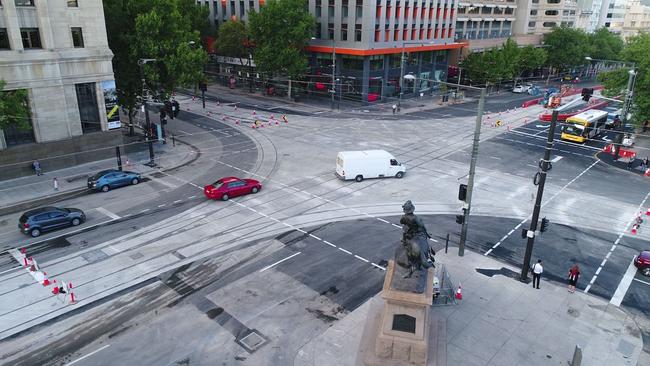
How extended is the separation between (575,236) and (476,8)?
74.1 m

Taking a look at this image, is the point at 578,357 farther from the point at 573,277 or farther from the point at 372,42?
the point at 372,42

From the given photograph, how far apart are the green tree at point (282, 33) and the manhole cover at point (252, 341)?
169 ft

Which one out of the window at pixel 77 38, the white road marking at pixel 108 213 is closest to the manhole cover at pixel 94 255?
the white road marking at pixel 108 213

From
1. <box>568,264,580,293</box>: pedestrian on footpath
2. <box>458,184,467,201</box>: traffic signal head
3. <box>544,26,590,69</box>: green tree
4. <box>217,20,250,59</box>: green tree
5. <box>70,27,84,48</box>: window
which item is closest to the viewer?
<box>568,264,580,293</box>: pedestrian on footpath

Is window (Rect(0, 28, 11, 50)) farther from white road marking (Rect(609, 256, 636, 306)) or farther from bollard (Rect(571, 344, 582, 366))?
white road marking (Rect(609, 256, 636, 306))

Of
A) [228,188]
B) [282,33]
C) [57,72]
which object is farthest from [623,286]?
[282,33]

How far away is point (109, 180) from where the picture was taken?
33.4m

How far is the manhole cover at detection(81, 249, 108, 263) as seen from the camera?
24.0 meters

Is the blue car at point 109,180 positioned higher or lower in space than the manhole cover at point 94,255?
higher

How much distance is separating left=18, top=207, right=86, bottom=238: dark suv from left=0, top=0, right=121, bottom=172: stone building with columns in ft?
39.9

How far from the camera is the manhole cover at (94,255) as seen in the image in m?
24.0

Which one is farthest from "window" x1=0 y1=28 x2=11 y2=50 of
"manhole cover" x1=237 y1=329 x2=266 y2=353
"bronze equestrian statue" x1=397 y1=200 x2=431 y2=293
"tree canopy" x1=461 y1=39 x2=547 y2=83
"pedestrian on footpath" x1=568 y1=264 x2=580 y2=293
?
"tree canopy" x1=461 y1=39 x2=547 y2=83

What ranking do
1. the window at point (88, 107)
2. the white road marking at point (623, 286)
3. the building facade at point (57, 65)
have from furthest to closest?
the window at point (88, 107), the building facade at point (57, 65), the white road marking at point (623, 286)

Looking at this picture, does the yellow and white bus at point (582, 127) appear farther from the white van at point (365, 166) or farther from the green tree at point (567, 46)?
the green tree at point (567, 46)
